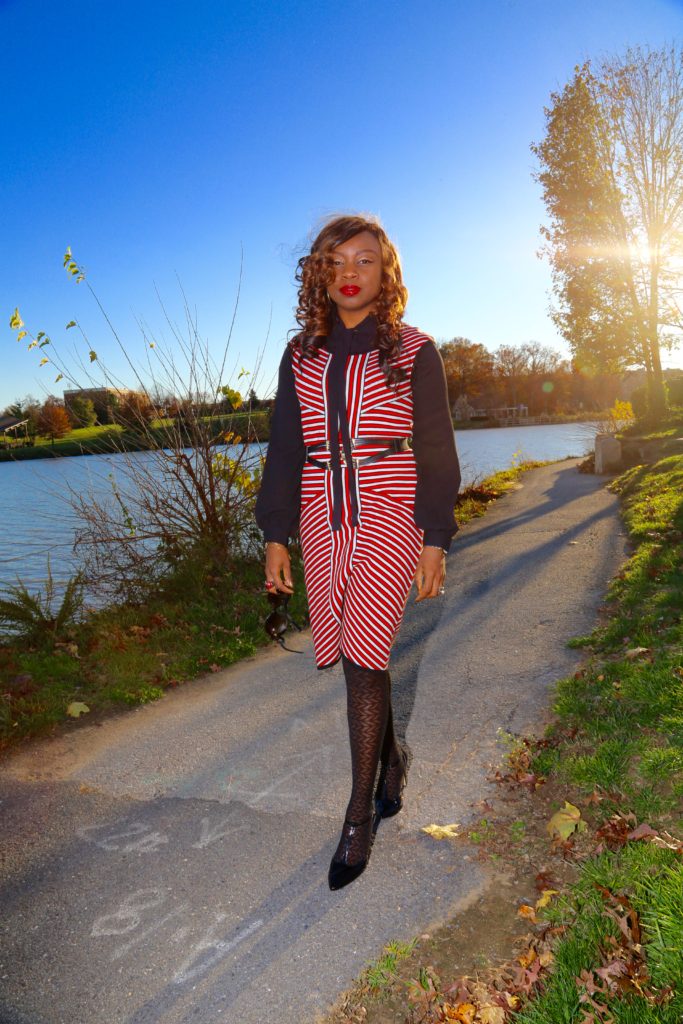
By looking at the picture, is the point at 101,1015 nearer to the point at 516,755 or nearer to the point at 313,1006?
the point at 313,1006

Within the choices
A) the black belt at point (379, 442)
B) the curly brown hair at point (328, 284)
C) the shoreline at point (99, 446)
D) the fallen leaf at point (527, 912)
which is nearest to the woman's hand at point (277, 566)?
the black belt at point (379, 442)

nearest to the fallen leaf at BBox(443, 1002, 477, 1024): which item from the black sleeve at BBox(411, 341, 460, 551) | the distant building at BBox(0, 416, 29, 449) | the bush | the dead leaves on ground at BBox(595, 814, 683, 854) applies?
the dead leaves on ground at BBox(595, 814, 683, 854)

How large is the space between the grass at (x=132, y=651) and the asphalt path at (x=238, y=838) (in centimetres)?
24

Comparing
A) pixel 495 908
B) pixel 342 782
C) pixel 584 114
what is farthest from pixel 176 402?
pixel 584 114

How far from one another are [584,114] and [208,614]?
61.0ft

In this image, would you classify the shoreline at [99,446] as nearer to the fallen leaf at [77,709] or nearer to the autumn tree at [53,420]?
the autumn tree at [53,420]

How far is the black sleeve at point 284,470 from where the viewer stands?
2.85 metres

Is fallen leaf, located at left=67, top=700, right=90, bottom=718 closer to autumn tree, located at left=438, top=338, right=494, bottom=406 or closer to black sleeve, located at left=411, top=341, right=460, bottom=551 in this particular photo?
black sleeve, located at left=411, top=341, right=460, bottom=551

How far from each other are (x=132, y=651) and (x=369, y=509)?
12.0 feet

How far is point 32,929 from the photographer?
8.46 feet

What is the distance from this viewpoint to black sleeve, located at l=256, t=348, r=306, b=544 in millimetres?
2848

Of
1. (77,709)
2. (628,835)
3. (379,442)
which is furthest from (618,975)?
(77,709)

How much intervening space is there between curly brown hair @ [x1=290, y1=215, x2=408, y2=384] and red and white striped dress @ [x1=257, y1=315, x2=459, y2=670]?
0.09 metres

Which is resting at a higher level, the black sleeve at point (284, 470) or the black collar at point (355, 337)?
the black collar at point (355, 337)
